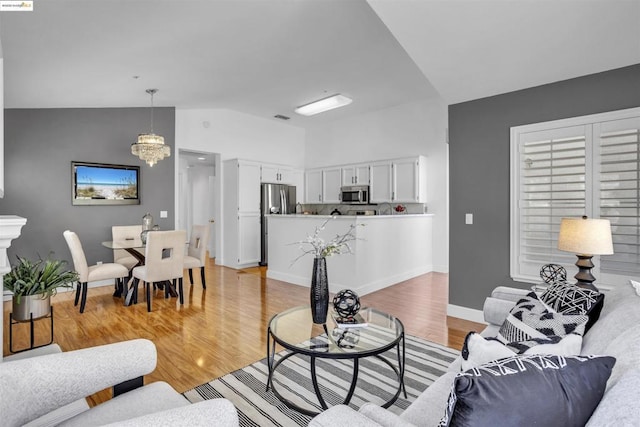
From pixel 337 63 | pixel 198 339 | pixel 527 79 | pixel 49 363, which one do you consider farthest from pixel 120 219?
pixel 527 79

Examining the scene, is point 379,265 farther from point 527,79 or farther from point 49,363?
point 49,363

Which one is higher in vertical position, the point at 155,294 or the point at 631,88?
the point at 631,88

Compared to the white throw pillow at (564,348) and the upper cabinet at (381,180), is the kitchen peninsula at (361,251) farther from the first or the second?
the white throw pillow at (564,348)

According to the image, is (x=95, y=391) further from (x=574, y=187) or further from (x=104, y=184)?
(x=104, y=184)

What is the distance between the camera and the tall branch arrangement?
2.27 meters

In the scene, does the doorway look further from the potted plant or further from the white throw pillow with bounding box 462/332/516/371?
the white throw pillow with bounding box 462/332/516/371

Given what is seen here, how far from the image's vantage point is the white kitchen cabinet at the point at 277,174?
6977 millimetres

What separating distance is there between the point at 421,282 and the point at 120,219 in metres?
4.81

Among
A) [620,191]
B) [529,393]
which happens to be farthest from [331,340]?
[620,191]

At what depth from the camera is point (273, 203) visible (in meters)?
7.03

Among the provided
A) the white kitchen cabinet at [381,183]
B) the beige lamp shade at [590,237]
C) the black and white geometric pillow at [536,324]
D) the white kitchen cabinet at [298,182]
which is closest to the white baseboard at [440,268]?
the white kitchen cabinet at [381,183]

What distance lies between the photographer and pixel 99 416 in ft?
3.76

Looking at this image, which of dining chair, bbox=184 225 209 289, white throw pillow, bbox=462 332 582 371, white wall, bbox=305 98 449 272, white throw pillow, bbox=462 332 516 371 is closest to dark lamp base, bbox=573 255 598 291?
white throw pillow, bbox=462 332 582 371

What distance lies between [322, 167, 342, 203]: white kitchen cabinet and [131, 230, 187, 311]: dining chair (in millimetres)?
3808
